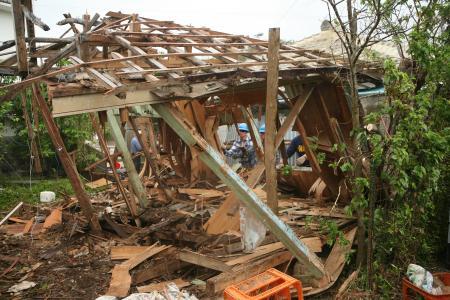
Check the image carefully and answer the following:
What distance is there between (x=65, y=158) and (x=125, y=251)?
1.84 m

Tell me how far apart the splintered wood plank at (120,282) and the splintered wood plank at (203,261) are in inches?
32.2

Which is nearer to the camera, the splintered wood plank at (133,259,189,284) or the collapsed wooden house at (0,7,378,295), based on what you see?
the collapsed wooden house at (0,7,378,295)

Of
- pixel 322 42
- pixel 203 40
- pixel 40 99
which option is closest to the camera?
pixel 40 99

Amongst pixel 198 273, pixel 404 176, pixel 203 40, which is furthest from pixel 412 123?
pixel 203 40

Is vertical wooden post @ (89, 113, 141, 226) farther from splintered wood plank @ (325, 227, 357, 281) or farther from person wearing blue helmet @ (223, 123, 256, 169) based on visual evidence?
person wearing blue helmet @ (223, 123, 256, 169)

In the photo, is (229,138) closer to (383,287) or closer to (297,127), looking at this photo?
(297,127)

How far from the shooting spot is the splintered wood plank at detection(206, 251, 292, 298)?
4805 millimetres

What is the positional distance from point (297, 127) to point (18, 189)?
948 cm

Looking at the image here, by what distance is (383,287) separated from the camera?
16.9ft

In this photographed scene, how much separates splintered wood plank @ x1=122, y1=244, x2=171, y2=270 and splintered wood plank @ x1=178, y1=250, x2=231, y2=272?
1.99ft

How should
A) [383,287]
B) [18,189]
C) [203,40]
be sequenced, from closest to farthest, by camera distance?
[383,287] → [203,40] → [18,189]

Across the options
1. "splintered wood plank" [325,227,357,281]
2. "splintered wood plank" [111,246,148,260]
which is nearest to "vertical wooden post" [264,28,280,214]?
"splintered wood plank" [325,227,357,281]

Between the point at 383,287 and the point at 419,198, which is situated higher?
the point at 419,198

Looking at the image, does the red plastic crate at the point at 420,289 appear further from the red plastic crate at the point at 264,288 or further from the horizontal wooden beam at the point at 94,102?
the horizontal wooden beam at the point at 94,102
